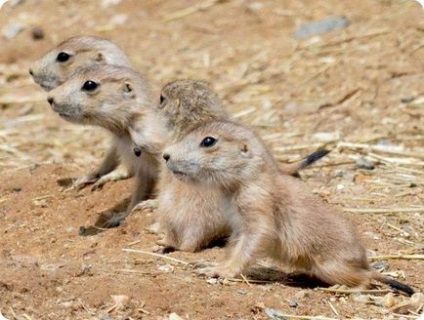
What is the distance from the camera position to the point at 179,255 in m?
6.71

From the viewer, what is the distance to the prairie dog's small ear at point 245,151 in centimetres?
637

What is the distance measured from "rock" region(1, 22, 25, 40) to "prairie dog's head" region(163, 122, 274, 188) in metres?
8.22

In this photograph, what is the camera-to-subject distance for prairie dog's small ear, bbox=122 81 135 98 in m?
7.70

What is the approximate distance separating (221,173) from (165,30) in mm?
7809

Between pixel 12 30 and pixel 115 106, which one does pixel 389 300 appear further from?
pixel 12 30

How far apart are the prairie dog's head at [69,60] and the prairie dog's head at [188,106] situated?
1195 mm

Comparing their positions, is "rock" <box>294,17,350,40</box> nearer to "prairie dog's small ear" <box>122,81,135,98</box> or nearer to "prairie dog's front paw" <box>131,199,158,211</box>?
"prairie dog's small ear" <box>122,81,135,98</box>

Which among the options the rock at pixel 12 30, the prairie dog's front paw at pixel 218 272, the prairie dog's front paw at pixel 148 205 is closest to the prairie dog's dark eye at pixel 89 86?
the prairie dog's front paw at pixel 148 205

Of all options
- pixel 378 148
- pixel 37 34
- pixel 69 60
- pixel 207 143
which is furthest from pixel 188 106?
pixel 37 34

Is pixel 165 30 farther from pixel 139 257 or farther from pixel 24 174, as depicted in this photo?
pixel 139 257

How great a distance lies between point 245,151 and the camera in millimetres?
6383

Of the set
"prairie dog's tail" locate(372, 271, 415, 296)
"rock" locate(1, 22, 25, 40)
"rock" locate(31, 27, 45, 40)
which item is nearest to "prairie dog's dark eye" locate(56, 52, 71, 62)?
"prairie dog's tail" locate(372, 271, 415, 296)

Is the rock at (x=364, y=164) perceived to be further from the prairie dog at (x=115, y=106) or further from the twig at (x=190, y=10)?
the twig at (x=190, y=10)

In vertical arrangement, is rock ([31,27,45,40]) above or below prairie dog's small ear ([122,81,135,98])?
below
